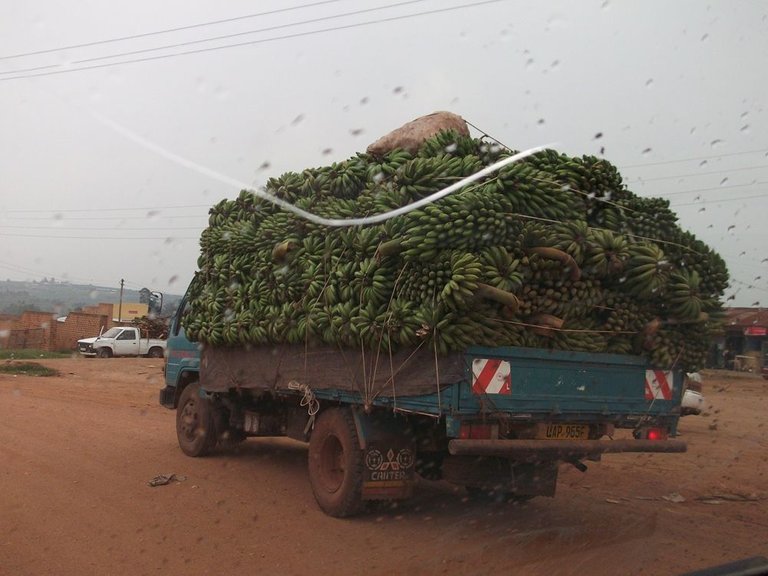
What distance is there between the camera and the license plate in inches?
232

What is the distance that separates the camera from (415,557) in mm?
5543

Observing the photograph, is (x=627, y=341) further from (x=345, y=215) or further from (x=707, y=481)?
(x=707, y=481)

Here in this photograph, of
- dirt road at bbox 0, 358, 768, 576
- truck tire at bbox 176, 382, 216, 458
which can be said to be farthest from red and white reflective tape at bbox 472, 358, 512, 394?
truck tire at bbox 176, 382, 216, 458

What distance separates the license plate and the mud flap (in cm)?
127

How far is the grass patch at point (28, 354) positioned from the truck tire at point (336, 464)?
28404 mm

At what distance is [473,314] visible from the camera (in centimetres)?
550

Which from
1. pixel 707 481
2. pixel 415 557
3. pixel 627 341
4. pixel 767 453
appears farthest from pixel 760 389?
pixel 415 557

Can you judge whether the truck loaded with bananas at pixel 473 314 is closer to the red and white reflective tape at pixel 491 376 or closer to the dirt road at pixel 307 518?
the red and white reflective tape at pixel 491 376

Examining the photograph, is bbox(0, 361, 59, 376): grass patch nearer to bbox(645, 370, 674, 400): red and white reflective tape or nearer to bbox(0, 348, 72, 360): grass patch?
bbox(0, 348, 72, 360): grass patch

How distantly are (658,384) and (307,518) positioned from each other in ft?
11.1

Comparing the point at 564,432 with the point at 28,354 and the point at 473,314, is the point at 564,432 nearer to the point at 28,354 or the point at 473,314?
the point at 473,314

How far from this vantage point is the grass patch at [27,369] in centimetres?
2586

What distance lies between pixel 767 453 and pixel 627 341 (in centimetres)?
677

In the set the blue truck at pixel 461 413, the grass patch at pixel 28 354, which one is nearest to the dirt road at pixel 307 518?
the blue truck at pixel 461 413
